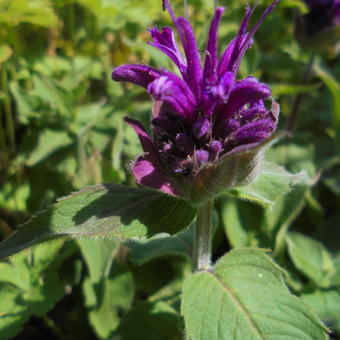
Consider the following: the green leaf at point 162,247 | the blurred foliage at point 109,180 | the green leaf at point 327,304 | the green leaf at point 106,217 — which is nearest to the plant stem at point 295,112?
the blurred foliage at point 109,180

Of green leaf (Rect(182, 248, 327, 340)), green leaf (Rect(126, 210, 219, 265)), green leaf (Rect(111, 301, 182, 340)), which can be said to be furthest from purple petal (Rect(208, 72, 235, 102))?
green leaf (Rect(111, 301, 182, 340))

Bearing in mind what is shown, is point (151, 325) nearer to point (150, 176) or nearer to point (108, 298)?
point (108, 298)

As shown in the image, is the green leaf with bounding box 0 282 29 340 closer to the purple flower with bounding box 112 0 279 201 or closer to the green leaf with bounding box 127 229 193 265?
the green leaf with bounding box 127 229 193 265

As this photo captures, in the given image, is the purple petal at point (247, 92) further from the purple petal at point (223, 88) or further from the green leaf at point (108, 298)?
the green leaf at point (108, 298)

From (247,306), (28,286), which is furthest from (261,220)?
(28,286)

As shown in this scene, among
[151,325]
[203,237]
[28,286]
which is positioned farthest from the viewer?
[151,325]

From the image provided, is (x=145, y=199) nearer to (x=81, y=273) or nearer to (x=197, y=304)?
(x=197, y=304)

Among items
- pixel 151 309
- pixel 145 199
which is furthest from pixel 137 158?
pixel 151 309
